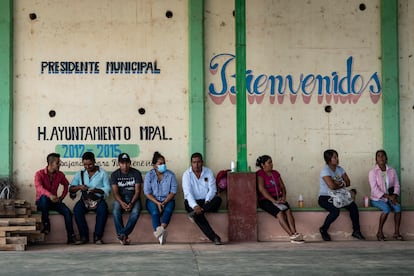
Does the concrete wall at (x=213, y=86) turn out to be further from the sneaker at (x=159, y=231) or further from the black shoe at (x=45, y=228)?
the sneaker at (x=159, y=231)

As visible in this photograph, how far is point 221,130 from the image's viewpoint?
42.8 ft

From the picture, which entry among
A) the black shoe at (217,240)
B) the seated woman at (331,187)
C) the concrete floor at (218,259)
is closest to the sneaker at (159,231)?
the concrete floor at (218,259)

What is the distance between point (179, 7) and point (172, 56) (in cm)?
86

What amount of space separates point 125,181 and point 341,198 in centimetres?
357

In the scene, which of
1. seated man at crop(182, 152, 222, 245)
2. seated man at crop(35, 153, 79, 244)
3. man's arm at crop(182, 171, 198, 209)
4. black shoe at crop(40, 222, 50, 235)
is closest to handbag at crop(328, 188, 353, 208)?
seated man at crop(182, 152, 222, 245)

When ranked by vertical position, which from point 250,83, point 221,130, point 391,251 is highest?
point 250,83

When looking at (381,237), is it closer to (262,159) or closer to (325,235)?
(325,235)

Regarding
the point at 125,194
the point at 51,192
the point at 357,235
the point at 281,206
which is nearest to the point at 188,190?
the point at 125,194

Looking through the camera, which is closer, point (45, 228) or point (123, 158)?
point (45, 228)

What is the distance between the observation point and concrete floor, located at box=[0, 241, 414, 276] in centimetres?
918

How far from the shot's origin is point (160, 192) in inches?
487

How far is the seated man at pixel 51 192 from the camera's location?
1221 centimetres

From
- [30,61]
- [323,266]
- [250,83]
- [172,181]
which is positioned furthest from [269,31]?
[323,266]

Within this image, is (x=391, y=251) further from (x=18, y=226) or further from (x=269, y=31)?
(x=18, y=226)
